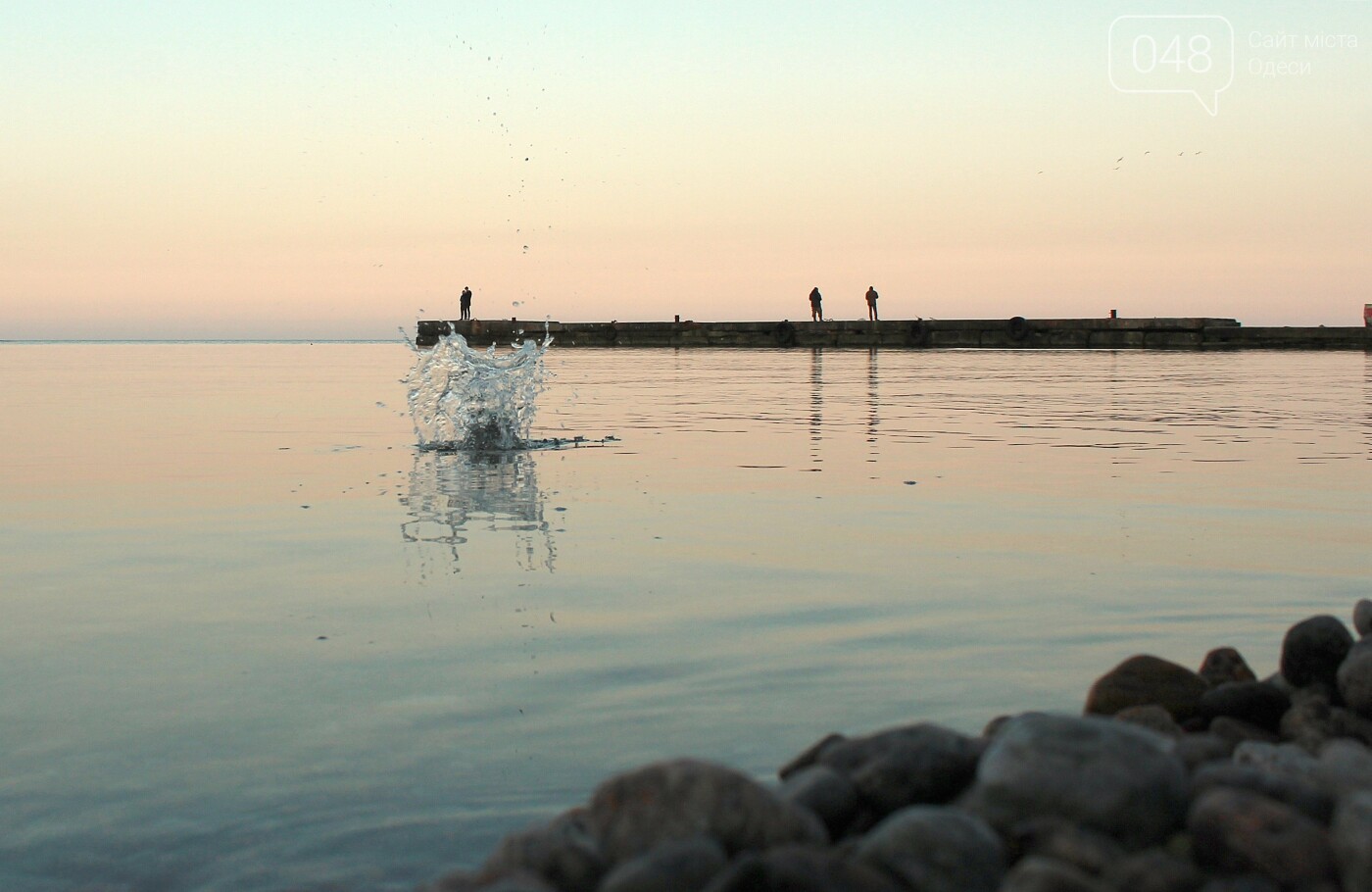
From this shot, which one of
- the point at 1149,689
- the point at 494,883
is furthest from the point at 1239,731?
the point at 494,883

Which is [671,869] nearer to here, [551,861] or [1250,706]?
[551,861]

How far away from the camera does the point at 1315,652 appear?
4801mm

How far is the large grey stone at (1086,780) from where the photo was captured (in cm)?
314

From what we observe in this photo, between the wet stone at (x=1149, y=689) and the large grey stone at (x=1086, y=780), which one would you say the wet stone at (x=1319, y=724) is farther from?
the large grey stone at (x=1086, y=780)

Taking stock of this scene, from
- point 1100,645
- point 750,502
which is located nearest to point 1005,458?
point 750,502

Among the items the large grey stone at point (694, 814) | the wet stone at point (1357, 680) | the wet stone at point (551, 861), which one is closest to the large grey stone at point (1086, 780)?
the large grey stone at point (694, 814)

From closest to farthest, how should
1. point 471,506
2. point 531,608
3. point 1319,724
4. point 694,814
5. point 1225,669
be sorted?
point 694,814 < point 1319,724 < point 1225,669 < point 531,608 < point 471,506

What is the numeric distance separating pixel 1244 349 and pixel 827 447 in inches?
1579

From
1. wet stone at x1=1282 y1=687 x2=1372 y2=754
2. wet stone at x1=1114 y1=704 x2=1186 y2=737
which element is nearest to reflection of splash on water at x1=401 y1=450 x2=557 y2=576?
wet stone at x1=1114 y1=704 x2=1186 y2=737

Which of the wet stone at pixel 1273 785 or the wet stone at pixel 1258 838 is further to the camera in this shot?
the wet stone at pixel 1273 785

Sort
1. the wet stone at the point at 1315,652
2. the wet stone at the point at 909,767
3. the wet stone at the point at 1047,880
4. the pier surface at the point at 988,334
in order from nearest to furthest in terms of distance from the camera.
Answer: the wet stone at the point at 1047,880 < the wet stone at the point at 909,767 < the wet stone at the point at 1315,652 < the pier surface at the point at 988,334

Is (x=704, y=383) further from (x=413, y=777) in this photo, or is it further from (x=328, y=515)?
(x=413, y=777)

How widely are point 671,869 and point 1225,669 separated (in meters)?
2.94

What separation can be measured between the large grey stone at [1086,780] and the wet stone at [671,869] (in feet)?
2.40
